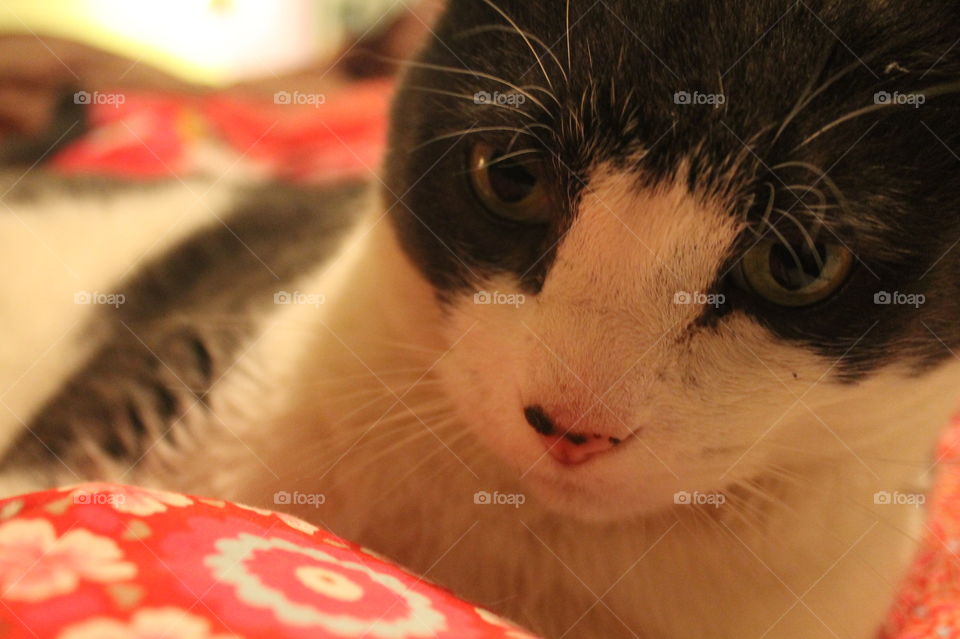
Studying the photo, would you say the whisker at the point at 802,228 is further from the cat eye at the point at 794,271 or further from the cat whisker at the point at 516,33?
the cat whisker at the point at 516,33

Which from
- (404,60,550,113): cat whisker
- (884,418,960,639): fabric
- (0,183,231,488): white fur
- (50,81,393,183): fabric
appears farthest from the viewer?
(50,81,393,183): fabric

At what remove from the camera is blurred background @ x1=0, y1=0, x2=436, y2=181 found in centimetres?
209

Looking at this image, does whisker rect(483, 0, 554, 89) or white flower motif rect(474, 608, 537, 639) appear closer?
white flower motif rect(474, 608, 537, 639)

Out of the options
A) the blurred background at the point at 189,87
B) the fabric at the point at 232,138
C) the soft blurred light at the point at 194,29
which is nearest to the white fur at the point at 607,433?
the fabric at the point at 232,138

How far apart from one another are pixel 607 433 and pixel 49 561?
0.48 meters

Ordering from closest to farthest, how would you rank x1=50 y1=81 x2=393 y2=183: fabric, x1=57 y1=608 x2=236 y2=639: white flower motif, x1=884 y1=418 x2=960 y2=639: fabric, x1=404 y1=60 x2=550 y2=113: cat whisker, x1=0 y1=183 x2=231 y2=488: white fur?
x1=57 y1=608 x2=236 y2=639: white flower motif
x1=404 y1=60 x2=550 y2=113: cat whisker
x1=884 y1=418 x2=960 y2=639: fabric
x1=0 y1=183 x2=231 y2=488: white fur
x1=50 y1=81 x2=393 y2=183: fabric

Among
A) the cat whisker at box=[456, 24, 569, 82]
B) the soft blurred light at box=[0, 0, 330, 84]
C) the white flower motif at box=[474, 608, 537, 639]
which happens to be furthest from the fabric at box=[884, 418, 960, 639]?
the soft blurred light at box=[0, 0, 330, 84]

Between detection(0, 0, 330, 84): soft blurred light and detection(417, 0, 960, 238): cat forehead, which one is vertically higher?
detection(0, 0, 330, 84): soft blurred light

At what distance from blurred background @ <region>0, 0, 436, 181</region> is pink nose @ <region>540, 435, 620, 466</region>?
133 centimetres

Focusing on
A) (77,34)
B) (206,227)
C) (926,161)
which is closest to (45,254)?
(206,227)

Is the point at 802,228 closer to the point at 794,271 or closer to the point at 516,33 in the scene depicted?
the point at 794,271

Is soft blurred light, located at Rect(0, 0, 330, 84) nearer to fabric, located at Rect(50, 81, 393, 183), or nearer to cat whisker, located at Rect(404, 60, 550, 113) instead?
fabric, located at Rect(50, 81, 393, 183)

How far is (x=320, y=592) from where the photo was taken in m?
0.68

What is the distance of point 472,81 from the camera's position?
0.96 metres
